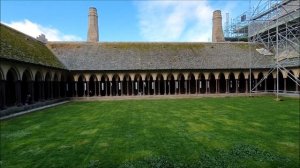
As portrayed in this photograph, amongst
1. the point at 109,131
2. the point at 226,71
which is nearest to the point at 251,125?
the point at 109,131

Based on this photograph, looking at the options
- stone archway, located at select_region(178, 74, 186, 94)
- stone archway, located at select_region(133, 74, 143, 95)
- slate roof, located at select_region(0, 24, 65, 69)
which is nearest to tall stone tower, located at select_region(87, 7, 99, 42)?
stone archway, located at select_region(133, 74, 143, 95)

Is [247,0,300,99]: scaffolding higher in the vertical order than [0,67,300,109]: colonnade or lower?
higher

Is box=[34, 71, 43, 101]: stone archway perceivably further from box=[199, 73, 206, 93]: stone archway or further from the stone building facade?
box=[199, 73, 206, 93]: stone archway

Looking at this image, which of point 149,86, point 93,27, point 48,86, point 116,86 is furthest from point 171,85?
point 48,86

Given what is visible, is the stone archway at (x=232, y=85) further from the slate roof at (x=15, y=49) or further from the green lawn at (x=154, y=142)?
the green lawn at (x=154, y=142)

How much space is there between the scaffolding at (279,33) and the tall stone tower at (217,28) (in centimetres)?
471

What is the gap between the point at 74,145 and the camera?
1033cm

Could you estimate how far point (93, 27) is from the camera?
4078 cm

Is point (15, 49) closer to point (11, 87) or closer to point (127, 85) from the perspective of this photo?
point (11, 87)

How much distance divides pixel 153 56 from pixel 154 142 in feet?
79.6

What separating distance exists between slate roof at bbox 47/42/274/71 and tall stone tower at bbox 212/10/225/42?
19.7 feet

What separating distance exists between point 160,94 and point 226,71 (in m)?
7.49

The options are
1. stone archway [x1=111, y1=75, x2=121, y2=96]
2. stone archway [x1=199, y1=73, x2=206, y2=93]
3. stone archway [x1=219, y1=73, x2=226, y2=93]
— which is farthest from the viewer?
stone archway [x1=219, y1=73, x2=226, y2=93]

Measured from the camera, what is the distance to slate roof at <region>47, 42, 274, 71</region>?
3309 cm
